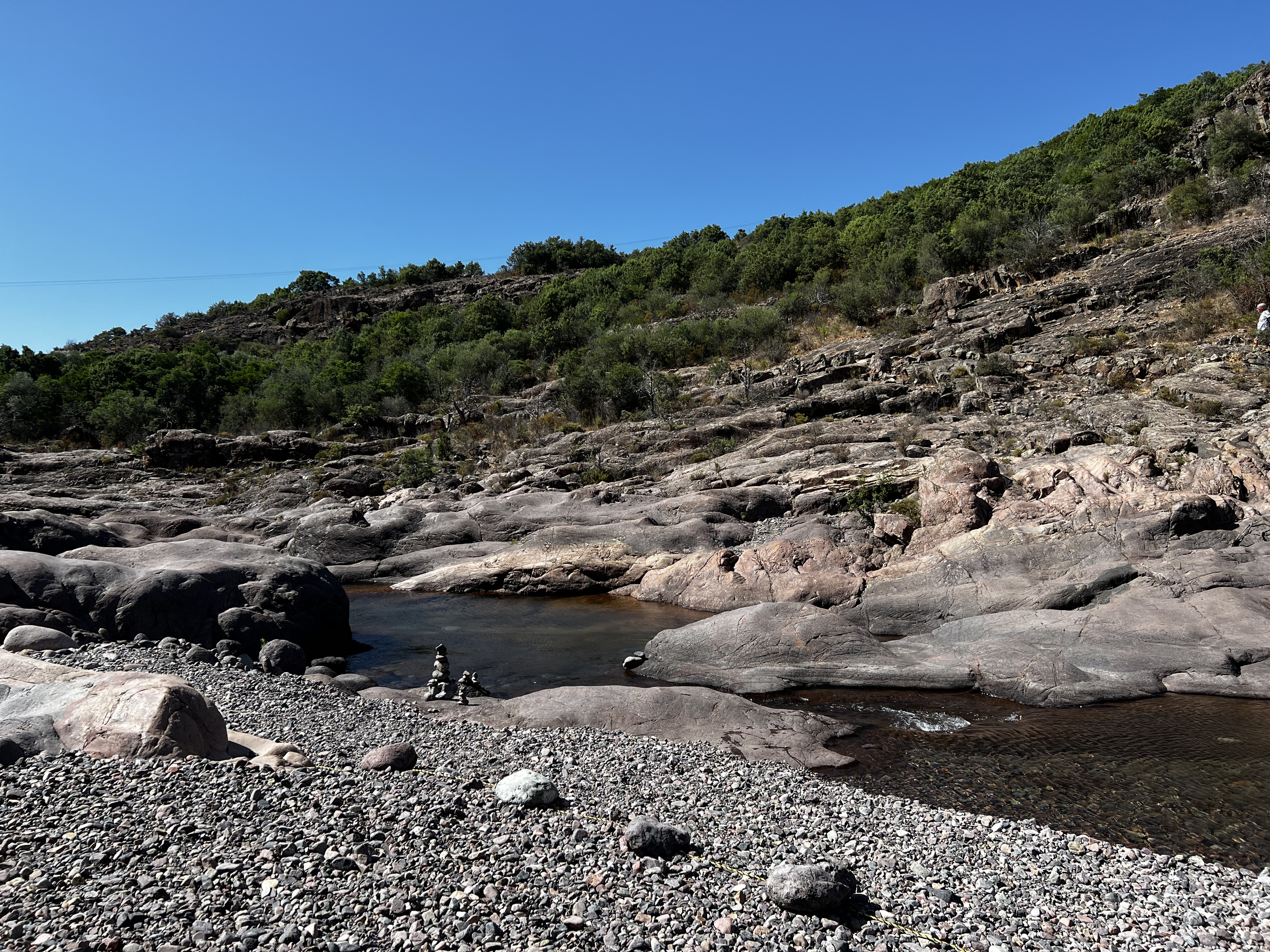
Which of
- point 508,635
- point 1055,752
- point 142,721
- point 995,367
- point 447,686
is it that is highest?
point 995,367

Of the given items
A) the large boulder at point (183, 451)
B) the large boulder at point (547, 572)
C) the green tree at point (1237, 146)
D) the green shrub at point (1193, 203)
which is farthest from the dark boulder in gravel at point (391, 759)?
the green tree at point (1237, 146)

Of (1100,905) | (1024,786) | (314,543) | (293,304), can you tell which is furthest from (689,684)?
(293,304)

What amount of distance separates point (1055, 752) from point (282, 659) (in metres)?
14.5

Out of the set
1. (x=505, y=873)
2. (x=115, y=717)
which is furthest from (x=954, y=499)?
(x=115, y=717)

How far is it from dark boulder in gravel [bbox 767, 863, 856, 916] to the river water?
13.0ft

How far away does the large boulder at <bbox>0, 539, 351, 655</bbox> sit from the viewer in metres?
14.7

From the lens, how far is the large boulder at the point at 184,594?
48.3ft

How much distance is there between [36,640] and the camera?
1227cm

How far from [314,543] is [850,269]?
53.4 meters

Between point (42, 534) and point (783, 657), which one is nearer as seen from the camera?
point (783, 657)

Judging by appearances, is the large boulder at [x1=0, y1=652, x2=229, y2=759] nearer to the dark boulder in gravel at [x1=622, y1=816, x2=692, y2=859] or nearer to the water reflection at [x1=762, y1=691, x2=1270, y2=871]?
the dark boulder in gravel at [x1=622, y1=816, x2=692, y2=859]

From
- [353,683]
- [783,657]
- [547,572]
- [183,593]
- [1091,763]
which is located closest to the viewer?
[1091,763]

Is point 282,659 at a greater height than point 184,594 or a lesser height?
lesser

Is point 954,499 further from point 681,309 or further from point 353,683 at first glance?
point 681,309
